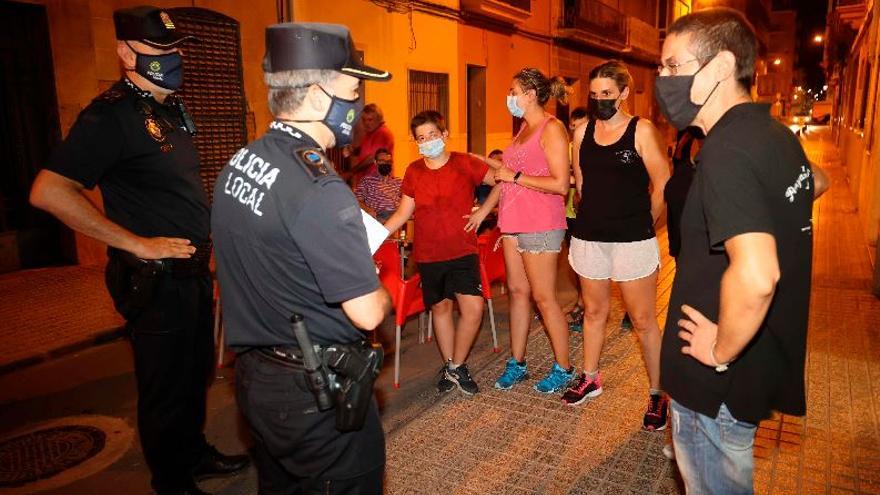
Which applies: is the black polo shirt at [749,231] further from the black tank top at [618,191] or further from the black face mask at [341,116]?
the black tank top at [618,191]

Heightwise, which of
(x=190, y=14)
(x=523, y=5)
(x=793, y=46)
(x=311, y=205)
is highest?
(x=793, y=46)

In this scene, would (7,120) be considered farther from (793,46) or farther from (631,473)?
(793,46)

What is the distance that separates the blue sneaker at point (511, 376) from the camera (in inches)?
173

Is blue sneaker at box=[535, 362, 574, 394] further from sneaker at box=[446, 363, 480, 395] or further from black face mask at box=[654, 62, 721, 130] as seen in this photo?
black face mask at box=[654, 62, 721, 130]

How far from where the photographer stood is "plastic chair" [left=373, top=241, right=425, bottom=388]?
4.40 metres

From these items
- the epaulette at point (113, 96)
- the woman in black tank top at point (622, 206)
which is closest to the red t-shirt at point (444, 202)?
the woman in black tank top at point (622, 206)

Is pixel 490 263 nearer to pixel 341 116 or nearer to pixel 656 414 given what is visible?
pixel 656 414

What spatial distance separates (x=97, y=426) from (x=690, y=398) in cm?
389

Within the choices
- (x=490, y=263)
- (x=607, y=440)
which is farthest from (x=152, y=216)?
(x=490, y=263)

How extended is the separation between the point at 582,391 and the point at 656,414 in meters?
0.51

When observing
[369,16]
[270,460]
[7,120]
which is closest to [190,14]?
[7,120]

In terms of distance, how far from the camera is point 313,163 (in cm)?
175

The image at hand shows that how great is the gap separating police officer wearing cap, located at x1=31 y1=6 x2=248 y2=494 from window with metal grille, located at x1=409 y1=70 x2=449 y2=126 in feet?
30.2

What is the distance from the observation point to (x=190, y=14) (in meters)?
8.08
